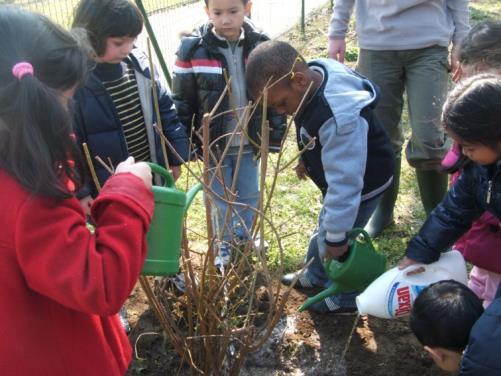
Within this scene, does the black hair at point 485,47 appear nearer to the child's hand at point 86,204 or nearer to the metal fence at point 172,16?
the child's hand at point 86,204

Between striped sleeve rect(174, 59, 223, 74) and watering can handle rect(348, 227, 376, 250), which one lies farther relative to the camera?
striped sleeve rect(174, 59, 223, 74)

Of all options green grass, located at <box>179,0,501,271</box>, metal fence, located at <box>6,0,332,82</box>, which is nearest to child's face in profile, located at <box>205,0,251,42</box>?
green grass, located at <box>179,0,501,271</box>

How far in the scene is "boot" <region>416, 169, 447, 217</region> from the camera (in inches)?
107

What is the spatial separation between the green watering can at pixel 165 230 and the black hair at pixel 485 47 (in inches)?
48.8

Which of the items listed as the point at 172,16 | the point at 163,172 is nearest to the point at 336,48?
the point at 163,172

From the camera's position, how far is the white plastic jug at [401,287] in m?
1.82

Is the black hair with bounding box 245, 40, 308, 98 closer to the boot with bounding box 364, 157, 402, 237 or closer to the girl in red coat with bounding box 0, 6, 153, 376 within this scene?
the girl in red coat with bounding box 0, 6, 153, 376

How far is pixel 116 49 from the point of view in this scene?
79.9 inches

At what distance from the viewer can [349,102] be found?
195cm

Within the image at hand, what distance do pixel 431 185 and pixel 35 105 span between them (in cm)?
217

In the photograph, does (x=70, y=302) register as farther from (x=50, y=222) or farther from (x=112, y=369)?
(x=112, y=369)

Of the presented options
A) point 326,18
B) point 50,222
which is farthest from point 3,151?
point 326,18

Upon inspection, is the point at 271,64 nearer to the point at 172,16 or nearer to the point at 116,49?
the point at 116,49

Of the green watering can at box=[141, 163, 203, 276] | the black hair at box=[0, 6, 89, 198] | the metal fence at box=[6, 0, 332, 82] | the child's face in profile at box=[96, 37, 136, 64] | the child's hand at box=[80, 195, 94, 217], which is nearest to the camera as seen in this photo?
the black hair at box=[0, 6, 89, 198]
